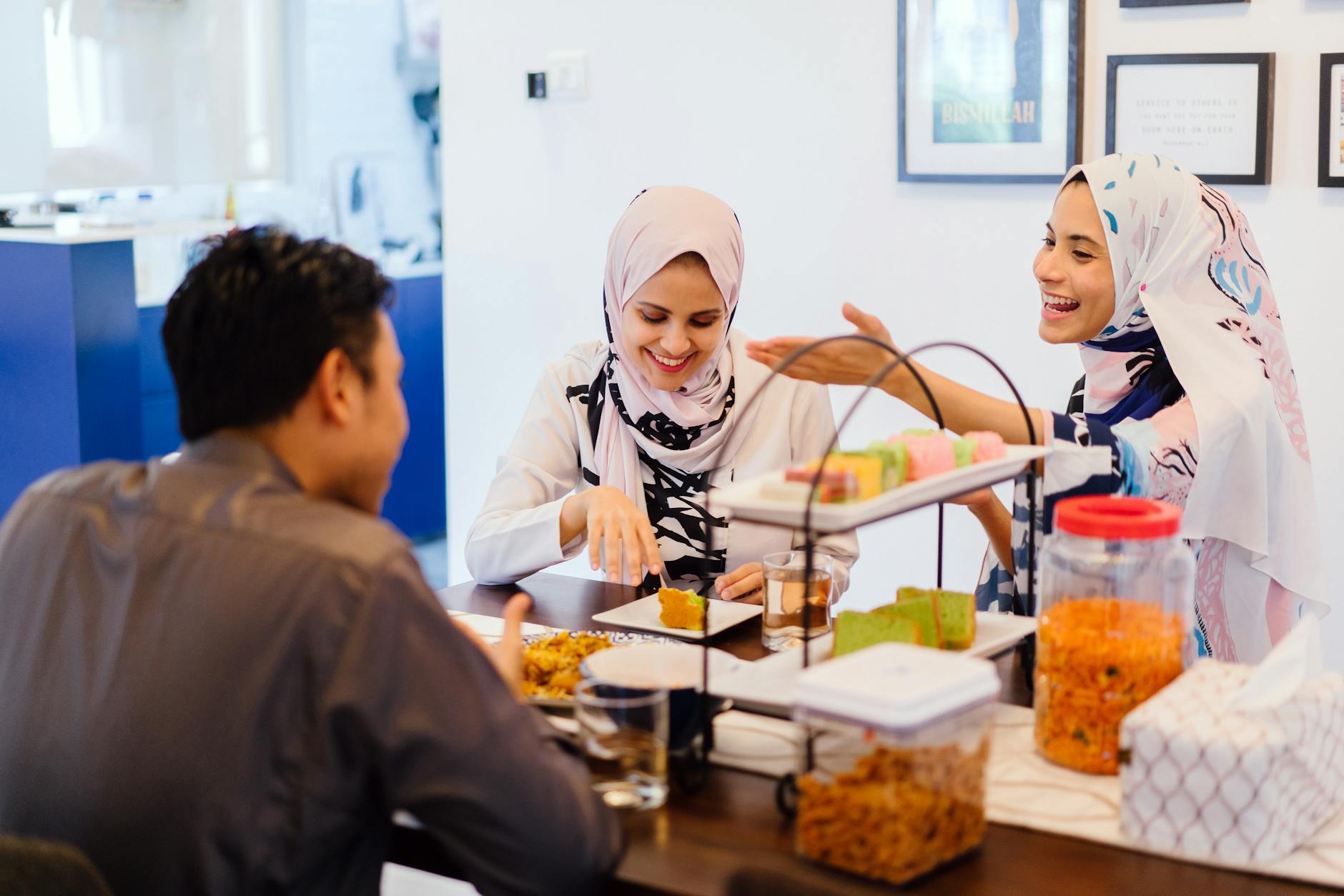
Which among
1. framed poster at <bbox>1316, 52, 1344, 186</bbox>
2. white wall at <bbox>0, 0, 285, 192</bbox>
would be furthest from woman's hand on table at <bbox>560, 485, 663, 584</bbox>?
white wall at <bbox>0, 0, 285, 192</bbox>

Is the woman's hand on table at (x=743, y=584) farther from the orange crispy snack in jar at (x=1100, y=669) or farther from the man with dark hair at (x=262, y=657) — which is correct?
the man with dark hair at (x=262, y=657)

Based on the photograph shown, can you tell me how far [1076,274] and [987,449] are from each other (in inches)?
32.4

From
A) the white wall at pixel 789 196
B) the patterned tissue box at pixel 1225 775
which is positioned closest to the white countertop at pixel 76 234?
the white wall at pixel 789 196

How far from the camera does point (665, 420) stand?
240 centimetres

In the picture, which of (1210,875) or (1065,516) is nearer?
(1210,875)

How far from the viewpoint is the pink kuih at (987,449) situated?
1503 millimetres

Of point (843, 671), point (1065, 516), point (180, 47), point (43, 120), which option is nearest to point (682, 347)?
point (1065, 516)

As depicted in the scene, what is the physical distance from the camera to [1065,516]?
1421 mm

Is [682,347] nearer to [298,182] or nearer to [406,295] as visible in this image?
[406,295]

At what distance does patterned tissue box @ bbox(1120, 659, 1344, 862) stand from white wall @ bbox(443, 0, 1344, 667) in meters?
1.86

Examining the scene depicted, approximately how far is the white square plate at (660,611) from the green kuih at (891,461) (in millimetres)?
535

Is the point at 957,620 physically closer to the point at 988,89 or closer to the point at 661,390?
the point at 661,390

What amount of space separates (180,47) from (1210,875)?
236 inches

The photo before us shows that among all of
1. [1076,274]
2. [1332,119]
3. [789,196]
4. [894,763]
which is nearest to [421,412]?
[789,196]
